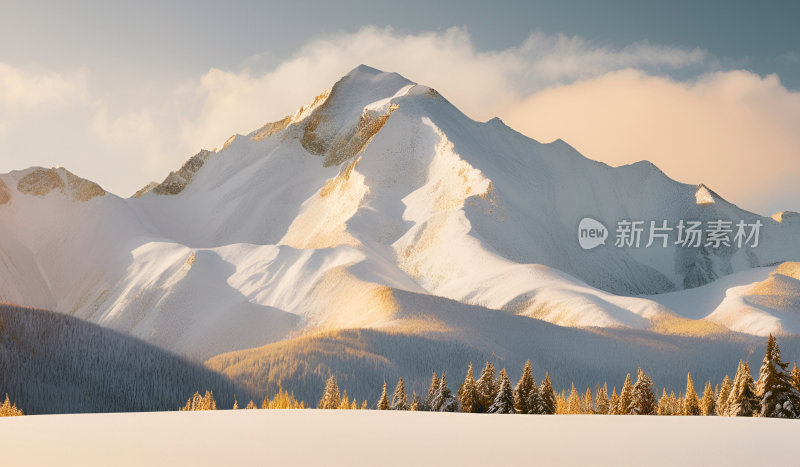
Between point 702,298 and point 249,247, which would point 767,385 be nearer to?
point 702,298

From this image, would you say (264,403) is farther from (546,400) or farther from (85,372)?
(546,400)

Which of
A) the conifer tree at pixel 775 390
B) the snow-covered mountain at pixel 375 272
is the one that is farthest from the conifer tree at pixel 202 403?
the conifer tree at pixel 775 390

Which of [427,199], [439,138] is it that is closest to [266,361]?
[427,199]

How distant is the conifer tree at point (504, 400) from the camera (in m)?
46.2

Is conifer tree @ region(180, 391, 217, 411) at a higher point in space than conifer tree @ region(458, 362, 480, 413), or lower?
lower

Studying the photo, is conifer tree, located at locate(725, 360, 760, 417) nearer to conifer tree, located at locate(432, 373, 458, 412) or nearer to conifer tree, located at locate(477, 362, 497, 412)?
conifer tree, located at locate(477, 362, 497, 412)

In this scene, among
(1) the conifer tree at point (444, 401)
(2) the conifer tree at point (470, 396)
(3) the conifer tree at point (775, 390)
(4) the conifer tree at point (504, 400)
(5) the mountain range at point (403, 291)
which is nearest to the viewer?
(3) the conifer tree at point (775, 390)

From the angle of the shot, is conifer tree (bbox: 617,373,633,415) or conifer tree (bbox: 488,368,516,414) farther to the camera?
conifer tree (bbox: 617,373,633,415)

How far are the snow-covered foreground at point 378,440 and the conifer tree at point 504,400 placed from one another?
29011 millimetres

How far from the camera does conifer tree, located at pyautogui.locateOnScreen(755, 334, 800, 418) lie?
3447cm

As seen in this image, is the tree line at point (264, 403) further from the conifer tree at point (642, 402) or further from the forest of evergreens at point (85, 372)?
the conifer tree at point (642, 402)

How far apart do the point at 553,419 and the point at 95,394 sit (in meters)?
80.1

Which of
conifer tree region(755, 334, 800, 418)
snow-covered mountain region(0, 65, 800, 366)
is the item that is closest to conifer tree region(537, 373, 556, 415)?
conifer tree region(755, 334, 800, 418)

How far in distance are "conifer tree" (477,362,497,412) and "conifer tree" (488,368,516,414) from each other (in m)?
1.63
